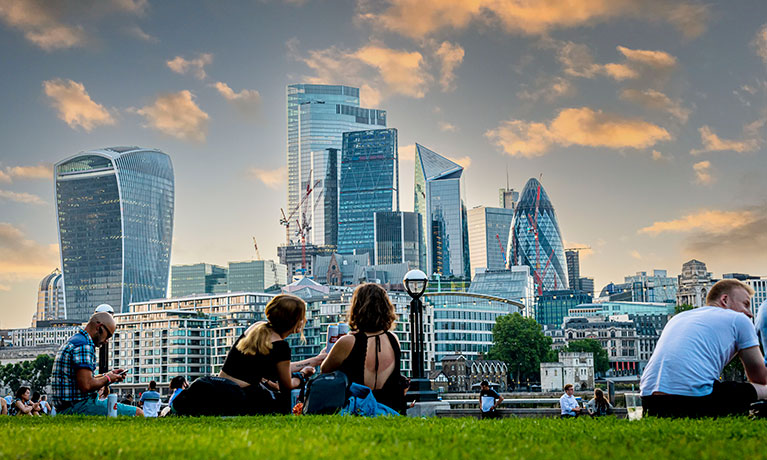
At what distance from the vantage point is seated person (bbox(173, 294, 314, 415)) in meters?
11.0

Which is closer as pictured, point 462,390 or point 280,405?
point 280,405

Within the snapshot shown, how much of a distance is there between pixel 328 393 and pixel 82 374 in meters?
4.46

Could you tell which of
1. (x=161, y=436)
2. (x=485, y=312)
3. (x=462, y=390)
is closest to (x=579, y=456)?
(x=161, y=436)

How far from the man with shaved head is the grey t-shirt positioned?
783 centimetres

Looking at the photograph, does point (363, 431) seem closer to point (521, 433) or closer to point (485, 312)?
point (521, 433)

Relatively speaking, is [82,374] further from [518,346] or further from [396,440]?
[518,346]

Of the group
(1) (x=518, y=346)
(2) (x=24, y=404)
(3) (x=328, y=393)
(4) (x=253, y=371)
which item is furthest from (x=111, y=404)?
(1) (x=518, y=346)

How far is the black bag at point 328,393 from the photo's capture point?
10.5m

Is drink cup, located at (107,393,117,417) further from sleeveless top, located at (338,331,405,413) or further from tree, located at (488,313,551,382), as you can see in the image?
tree, located at (488,313,551,382)

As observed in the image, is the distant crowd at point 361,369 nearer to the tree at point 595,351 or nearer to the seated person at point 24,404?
the seated person at point 24,404

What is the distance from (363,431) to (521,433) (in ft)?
4.73

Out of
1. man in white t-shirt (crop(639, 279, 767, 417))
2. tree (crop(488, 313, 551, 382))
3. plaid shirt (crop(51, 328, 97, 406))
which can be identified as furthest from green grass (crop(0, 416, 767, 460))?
tree (crop(488, 313, 551, 382))

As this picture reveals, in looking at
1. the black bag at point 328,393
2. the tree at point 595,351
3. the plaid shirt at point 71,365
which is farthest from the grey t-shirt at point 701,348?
the tree at point 595,351

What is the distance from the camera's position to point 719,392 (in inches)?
367
